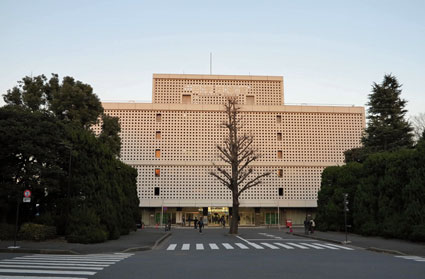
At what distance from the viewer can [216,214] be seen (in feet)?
195

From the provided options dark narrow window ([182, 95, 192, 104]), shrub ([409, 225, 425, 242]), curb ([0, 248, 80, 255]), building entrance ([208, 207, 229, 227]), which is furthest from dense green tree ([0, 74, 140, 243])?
dark narrow window ([182, 95, 192, 104])

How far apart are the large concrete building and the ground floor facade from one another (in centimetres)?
16

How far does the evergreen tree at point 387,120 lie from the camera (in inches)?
1594

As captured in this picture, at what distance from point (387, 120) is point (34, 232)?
37.1 m

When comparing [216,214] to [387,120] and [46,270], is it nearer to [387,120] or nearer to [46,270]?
[387,120]

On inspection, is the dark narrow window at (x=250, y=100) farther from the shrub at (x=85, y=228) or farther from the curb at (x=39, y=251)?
the curb at (x=39, y=251)

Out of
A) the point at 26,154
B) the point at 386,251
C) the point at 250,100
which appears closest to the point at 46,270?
the point at 26,154

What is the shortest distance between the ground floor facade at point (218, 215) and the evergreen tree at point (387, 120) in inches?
848

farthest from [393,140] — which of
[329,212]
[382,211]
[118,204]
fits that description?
[118,204]

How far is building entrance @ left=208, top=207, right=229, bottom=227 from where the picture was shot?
194 feet

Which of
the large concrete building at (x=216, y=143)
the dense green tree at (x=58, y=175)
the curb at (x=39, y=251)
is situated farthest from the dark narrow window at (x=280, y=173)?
the curb at (x=39, y=251)

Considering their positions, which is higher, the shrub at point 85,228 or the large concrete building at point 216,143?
the large concrete building at point 216,143

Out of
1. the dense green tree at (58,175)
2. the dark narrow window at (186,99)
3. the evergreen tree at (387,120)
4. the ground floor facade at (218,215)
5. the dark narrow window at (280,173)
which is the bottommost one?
the ground floor facade at (218,215)

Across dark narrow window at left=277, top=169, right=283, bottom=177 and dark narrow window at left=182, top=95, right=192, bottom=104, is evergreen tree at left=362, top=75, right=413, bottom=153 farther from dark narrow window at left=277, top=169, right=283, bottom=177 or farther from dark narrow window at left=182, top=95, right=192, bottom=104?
dark narrow window at left=182, top=95, right=192, bottom=104
